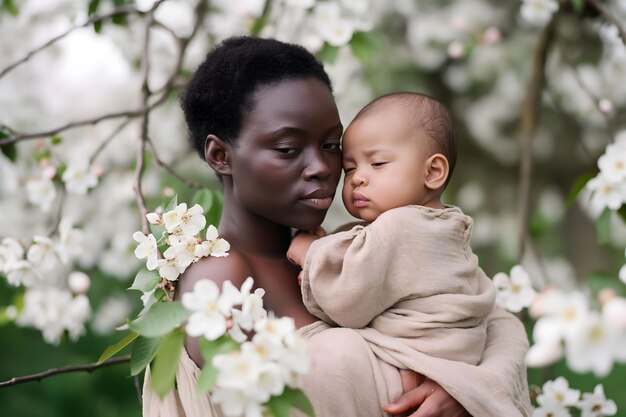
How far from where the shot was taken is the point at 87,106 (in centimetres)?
565

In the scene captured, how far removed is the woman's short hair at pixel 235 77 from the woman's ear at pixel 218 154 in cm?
2

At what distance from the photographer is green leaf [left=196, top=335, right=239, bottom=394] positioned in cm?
125

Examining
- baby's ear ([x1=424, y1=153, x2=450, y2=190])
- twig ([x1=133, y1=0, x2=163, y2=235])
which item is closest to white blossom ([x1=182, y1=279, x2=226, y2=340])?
baby's ear ([x1=424, y1=153, x2=450, y2=190])

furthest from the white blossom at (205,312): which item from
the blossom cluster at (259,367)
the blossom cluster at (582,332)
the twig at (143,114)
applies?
the twig at (143,114)

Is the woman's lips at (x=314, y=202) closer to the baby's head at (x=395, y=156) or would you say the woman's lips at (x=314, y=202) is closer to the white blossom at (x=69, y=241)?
the baby's head at (x=395, y=156)

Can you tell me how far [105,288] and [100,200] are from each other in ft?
1.61

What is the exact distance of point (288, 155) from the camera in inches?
64.4

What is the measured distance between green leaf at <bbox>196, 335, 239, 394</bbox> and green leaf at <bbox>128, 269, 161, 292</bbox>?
351 millimetres

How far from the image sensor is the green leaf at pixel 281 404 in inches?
49.7

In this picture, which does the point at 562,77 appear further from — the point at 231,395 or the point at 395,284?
the point at 231,395

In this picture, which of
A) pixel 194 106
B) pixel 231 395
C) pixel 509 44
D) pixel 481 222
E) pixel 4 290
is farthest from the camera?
pixel 481 222

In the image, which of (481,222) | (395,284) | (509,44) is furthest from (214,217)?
(481,222)

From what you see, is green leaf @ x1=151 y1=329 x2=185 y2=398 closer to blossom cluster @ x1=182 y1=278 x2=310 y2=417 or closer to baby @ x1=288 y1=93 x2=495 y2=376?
blossom cluster @ x1=182 y1=278 x2=310 y2=417

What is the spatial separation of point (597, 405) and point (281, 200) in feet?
3.53
